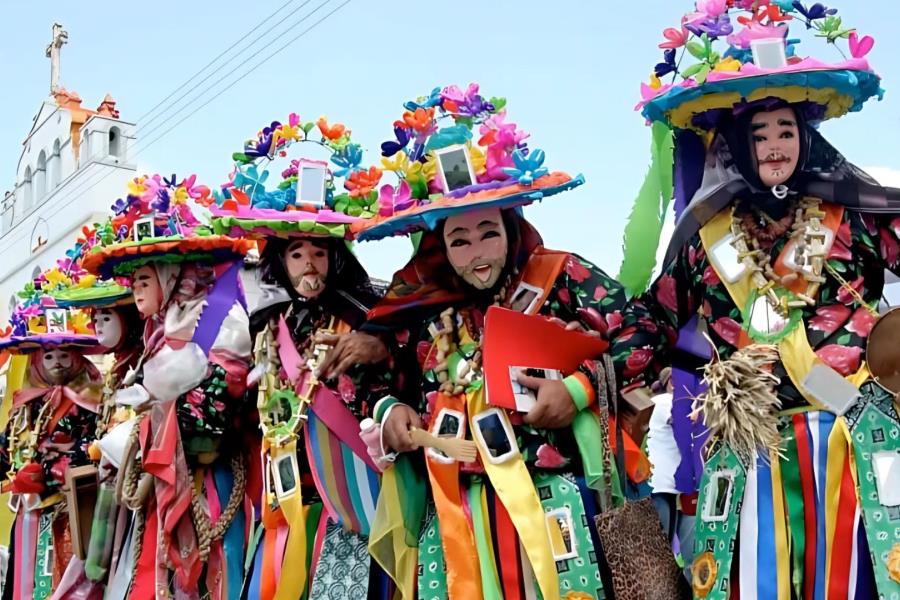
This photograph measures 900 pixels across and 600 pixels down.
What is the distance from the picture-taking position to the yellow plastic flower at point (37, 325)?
7242 mm

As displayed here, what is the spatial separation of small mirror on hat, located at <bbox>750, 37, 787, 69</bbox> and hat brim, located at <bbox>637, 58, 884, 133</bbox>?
50mm

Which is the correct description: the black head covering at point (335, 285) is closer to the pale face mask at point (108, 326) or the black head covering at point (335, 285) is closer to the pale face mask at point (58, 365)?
the pale face mask at point (108, 326)

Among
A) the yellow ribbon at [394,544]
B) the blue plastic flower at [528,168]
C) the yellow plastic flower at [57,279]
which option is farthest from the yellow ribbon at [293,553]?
the yellow plastic flower at [57,279]

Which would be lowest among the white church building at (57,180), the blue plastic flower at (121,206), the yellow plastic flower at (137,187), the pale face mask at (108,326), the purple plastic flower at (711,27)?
the pale face mask at (108,326)

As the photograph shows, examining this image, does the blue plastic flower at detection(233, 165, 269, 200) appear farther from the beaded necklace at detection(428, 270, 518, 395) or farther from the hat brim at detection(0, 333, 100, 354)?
the hat brim at detection(0, 333, 100, 354)

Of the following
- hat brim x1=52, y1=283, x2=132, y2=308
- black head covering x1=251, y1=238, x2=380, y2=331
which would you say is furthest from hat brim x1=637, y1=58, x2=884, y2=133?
hat brim x1=52, y1=283, x2=132, y2=308

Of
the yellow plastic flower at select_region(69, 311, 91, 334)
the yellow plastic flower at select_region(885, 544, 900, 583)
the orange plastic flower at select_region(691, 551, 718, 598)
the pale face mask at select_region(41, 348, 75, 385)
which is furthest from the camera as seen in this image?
the yellow plastic flower at select_region(69, 311, 91, 334)

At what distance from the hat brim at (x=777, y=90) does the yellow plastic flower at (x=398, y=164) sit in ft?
3.09

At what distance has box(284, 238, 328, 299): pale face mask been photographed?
4.98m

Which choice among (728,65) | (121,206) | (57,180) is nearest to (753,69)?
(728,65)

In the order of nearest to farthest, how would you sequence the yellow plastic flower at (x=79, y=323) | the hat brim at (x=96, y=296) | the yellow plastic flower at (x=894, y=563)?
the yellow plastic flower at (x=894, y=563)
the hat brim at (x=96, y=296)
the yellow plastic flower at (x=79, y=323)

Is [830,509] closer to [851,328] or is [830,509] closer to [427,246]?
[851,328]

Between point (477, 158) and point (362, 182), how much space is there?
946 millimetres

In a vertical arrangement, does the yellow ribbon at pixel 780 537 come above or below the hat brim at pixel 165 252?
below
